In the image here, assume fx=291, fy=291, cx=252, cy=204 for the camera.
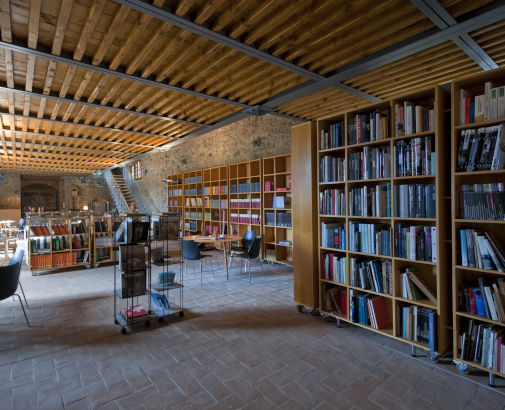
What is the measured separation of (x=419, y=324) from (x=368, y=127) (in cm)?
217

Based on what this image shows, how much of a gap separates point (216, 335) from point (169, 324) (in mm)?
739

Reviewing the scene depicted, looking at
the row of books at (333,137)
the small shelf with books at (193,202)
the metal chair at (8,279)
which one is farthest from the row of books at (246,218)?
the metal chair at (8,279)

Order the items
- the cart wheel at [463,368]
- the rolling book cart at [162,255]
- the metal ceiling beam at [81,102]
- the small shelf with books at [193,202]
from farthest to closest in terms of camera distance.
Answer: the small shelf with books at [193,202] → the metal ceiling beam at [81,102] → the rolling book cart at [162,255] → the cart wheel at [463,368]

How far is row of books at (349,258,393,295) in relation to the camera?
3.21 meters

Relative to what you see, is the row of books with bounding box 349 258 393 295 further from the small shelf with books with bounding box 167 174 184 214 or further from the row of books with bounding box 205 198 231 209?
the small shelf with books with bounding box 167 174 184 214

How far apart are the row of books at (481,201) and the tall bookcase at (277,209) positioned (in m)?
4.32

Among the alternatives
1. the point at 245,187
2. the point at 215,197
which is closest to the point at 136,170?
the point at 215,197

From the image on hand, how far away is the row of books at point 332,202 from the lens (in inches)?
144

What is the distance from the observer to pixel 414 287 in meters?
3.04

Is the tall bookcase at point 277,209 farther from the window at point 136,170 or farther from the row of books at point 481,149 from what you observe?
the window at point 136,170

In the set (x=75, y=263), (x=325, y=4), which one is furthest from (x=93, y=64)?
(x=75, y=263)

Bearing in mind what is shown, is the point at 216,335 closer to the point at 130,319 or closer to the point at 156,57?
the point at 130,319

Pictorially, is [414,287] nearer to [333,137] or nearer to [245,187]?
[333,137]

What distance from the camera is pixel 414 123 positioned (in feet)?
9.72
